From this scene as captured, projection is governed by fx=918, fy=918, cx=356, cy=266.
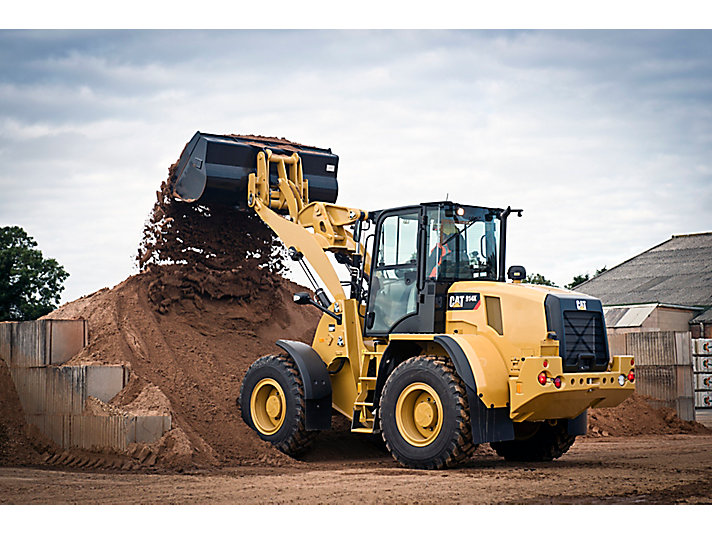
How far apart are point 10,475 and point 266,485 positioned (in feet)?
11.5

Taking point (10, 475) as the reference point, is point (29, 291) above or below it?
above

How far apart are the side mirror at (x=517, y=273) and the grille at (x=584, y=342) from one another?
1.02 m

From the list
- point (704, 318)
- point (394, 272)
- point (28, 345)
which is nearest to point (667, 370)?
point (394, 272)

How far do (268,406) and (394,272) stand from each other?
2695mm

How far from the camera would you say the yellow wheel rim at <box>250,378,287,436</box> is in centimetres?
1268

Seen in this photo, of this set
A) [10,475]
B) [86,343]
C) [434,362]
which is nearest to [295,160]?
[86,343]

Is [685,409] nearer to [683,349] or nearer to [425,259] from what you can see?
[683,349]

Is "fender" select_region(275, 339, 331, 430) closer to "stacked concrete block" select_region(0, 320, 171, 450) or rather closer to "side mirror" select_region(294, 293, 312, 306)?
"side mirror" select_region(294, 293, 312, 306)

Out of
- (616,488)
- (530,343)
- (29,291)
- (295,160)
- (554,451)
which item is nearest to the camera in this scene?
(616,488)

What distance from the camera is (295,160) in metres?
14.8

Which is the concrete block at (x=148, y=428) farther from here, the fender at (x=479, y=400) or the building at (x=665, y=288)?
the building at (x=665, y=288)

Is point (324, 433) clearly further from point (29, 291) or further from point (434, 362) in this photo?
point (29, 291)

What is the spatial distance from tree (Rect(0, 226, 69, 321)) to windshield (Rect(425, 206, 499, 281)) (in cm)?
2330

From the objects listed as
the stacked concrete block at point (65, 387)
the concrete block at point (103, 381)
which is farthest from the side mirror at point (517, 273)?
the concrete block at point (103, 381)
